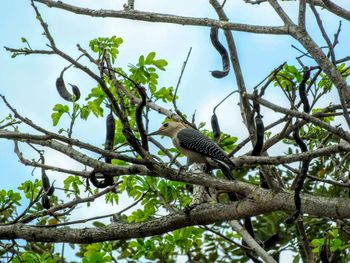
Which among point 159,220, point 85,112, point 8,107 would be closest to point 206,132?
point 85,112

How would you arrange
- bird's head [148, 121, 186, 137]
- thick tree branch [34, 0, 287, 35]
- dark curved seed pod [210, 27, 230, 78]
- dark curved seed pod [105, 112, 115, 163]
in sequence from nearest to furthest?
1. dark curved seed pod [105, 112, 115, 163]
2. thick tree branch [34, 0, 287, 35]
3. dark curved seed pod [210, 27, 230, 78]
4. bird's head [148, 121, 186, 137]

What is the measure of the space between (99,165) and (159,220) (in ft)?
→ 2.92

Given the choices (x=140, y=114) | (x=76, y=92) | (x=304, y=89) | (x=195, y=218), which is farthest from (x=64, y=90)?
(x=304, y=89)

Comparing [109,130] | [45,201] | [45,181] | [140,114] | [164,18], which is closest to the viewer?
[140,114]

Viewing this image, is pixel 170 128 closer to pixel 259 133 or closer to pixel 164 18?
pixel 164 18

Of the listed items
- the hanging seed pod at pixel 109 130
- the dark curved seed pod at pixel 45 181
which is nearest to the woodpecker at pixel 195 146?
the hanging seed pod at pixel 109 130

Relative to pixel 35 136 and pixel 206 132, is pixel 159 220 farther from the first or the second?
pixel 206 132

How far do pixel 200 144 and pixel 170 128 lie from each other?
1.25 metres

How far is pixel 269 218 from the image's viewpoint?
40.9ft

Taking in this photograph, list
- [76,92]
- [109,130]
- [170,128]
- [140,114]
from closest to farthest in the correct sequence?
[140,114] → [109,130] → [76,92] → [170,128]

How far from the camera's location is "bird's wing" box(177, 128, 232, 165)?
7.34 m

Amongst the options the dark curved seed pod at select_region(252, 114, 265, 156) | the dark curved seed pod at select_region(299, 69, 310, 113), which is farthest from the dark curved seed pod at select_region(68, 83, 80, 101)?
the dark curved seed pod at select_region(299, 69, 310, 113)

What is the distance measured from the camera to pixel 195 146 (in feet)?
26.4

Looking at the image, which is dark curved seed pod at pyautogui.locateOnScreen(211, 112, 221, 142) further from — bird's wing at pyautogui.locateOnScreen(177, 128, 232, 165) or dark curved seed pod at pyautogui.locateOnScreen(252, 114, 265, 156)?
dark curved seed pod at pyautogui.locateOnScreen(252, 114, 265, 156)
